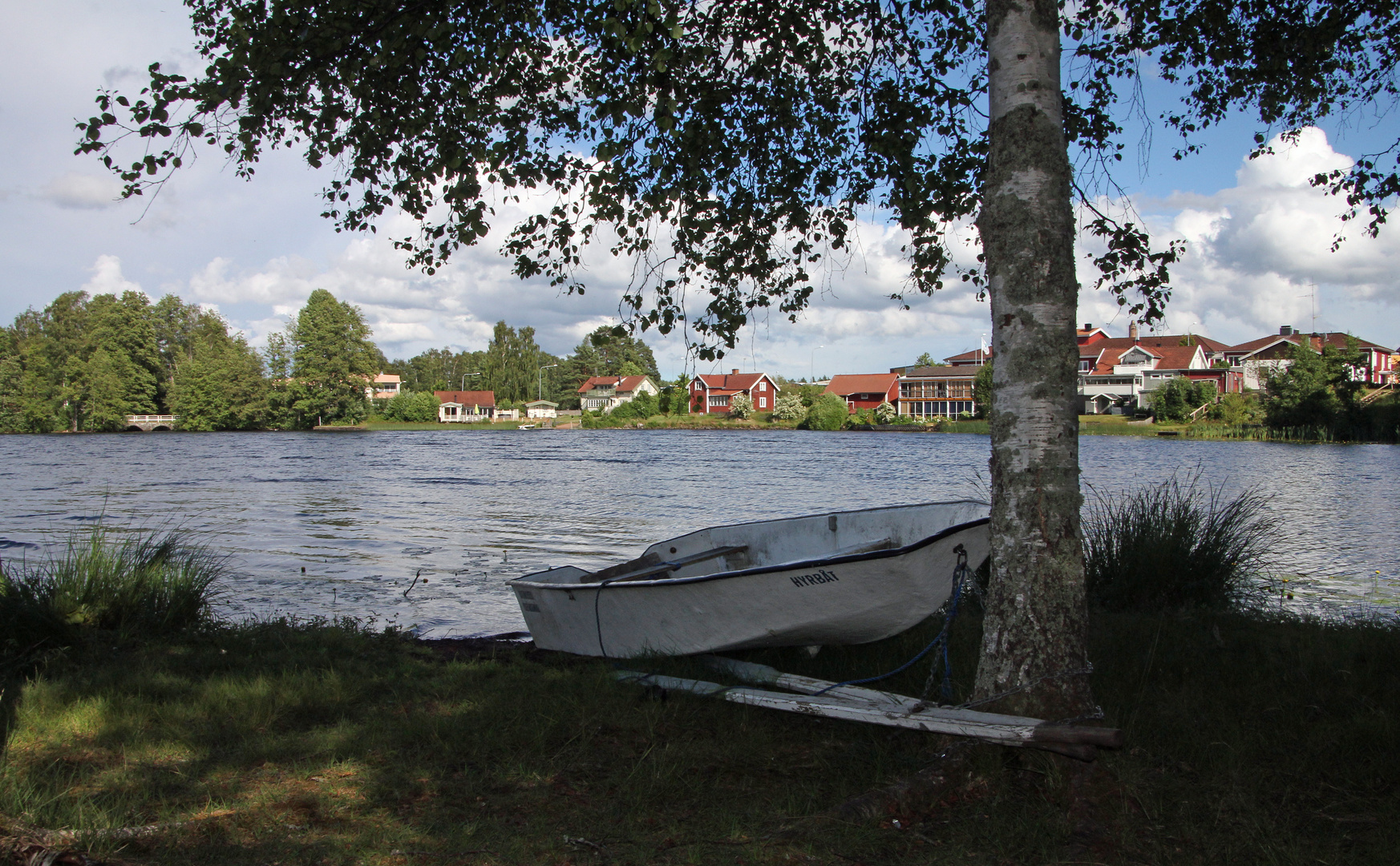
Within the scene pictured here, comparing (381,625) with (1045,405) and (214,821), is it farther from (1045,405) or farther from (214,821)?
(1045,405)

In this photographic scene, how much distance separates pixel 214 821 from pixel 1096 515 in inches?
304

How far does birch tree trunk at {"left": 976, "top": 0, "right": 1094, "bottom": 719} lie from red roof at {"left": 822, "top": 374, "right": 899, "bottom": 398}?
297 ft

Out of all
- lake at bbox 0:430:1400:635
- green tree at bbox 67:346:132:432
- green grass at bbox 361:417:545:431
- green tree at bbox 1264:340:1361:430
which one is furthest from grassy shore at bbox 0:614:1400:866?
green grass at bbox 361:417:545:431

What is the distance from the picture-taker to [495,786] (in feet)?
11.7

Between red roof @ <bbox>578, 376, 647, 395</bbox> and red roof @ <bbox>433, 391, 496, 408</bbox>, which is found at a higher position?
red roof @ <bbox>578, 376, 647, 395</bbox>

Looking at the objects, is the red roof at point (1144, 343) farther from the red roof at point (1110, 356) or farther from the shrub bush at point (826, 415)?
the shrub bush at point (826, 415)

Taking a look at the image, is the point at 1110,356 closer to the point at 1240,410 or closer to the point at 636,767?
the point at 1240,410

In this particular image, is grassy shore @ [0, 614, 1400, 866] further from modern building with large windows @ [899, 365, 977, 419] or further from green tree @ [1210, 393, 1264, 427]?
modern building with large windows @ [899, 365, 977, 419]

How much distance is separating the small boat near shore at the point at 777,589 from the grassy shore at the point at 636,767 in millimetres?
325

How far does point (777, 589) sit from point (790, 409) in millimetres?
80736

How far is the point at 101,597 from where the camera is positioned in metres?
5.82

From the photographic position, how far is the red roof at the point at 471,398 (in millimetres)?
110562

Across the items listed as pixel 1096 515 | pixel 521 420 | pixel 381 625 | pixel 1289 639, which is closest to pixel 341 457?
pixel 381 625

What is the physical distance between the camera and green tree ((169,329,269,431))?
7512 centimetres
